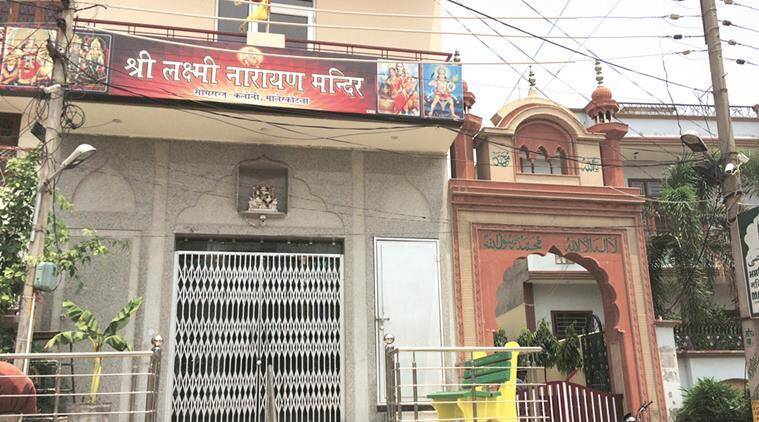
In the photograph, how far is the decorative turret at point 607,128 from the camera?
41.4 feet

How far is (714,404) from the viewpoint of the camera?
10.4 meters

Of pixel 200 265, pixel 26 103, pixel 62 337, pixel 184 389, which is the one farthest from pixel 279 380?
pixel 26 103

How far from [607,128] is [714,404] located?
5.26 m

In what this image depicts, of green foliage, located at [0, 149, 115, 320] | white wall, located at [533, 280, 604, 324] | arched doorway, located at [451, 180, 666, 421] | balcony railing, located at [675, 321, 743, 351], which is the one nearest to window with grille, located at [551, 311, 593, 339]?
white wall, located at [533, 280, 604, 324]

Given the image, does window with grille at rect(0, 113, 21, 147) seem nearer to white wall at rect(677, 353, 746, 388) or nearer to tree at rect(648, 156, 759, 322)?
tree at rect(648, 156, 759, 322)

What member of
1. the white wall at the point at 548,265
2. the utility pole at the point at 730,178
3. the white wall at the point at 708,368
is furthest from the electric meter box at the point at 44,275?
the white wall at the point at 548,265

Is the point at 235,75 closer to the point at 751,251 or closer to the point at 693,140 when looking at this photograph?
the point at 693,140

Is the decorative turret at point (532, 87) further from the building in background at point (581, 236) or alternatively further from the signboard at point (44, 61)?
the signboard at point (44, 61)

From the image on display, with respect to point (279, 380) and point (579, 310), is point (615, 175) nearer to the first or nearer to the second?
point (579, 310)

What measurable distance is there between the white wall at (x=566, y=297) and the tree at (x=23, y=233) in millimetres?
11311

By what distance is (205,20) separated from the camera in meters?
11.8

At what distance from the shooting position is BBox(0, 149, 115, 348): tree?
9.06 m

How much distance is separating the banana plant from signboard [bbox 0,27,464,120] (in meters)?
3.12

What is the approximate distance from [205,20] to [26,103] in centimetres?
329
